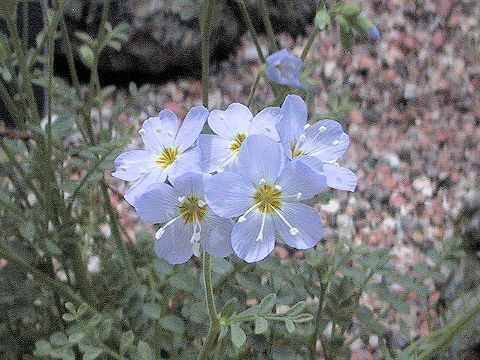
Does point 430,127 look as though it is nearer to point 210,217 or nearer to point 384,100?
point 384,100

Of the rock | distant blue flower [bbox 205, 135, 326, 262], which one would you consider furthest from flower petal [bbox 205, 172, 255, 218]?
the rock

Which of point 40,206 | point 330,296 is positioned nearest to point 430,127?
point 330,296

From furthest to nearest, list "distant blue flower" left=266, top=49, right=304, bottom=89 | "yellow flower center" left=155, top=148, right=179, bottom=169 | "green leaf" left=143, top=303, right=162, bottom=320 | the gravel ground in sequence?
the gravel ground, "green leaf" left=143, top=303, right=162, bottom=320, "distant blue flower" left=266, top=49, right=304, bottom=89, "yellow flower center" left=155, top=148, right=179, bottom=169

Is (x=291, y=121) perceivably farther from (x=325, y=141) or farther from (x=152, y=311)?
(x=152, y=311)

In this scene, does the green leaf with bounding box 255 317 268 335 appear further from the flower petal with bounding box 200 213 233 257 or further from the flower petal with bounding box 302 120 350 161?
the flower petal with bounding box 302 120 350 161

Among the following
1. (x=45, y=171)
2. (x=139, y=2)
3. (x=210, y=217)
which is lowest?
(x=139, y=2)

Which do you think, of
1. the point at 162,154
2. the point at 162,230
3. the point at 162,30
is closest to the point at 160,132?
the point at 162,154

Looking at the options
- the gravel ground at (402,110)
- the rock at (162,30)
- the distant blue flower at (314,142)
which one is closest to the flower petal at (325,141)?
the distant blue flower at (314,142)

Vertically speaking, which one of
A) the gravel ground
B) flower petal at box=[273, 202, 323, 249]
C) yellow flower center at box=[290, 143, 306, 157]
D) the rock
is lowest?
the gravel ground
